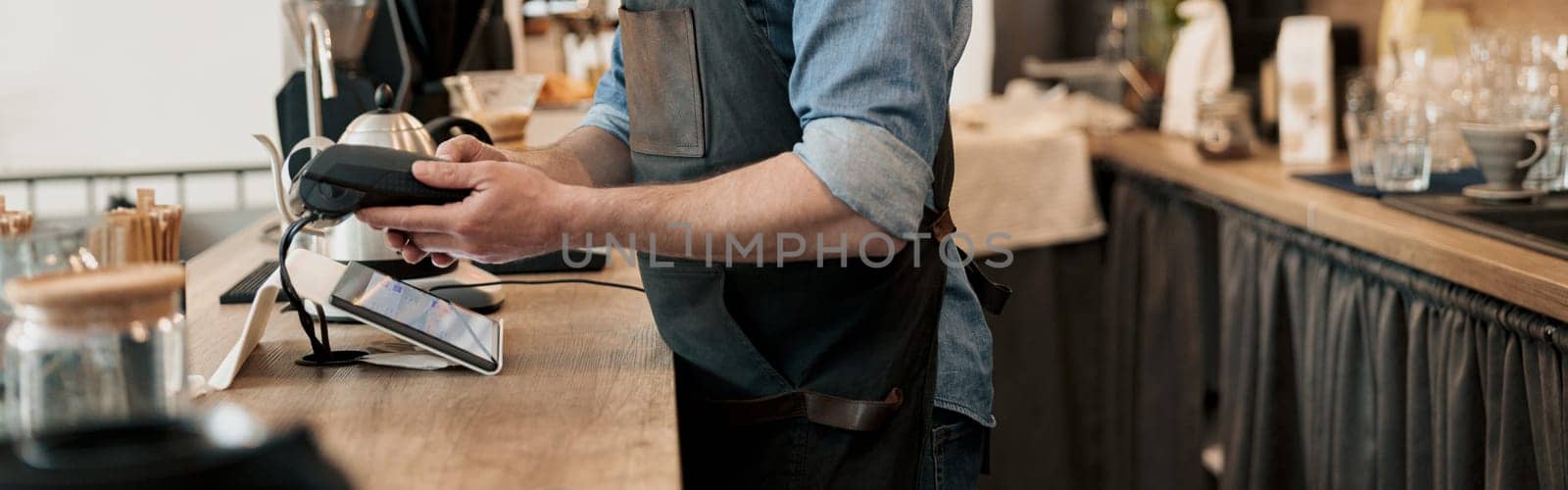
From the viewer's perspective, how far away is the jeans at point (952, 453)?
128cm

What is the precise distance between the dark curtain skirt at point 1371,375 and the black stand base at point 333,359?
1.18m

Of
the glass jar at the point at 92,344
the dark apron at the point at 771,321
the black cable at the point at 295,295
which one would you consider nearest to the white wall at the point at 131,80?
the black cable at the point at 295,295

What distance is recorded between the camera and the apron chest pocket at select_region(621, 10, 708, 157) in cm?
119

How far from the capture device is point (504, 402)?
107 cm

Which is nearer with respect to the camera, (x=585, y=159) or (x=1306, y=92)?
(x=585, y=159)

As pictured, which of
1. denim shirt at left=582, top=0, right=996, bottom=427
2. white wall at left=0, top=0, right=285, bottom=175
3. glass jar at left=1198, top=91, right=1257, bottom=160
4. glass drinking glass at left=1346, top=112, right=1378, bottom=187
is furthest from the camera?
white wall at left=0, top=0, right=285, bottom=175

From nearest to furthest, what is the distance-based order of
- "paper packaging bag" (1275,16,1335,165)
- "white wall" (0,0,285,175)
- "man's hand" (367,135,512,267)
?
"man's hand" (367,135,512,267), "paper packaging bag" (1275,16,1335,165), "white wall" (0,0,285,175)

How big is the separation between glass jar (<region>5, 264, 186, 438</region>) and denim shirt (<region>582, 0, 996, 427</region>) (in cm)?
47

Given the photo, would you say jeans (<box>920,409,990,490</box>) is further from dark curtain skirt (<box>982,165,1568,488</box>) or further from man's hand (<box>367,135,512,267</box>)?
dark curtain skirt (<box>982,165,1568,488</box>)

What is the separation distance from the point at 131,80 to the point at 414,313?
3524 mm

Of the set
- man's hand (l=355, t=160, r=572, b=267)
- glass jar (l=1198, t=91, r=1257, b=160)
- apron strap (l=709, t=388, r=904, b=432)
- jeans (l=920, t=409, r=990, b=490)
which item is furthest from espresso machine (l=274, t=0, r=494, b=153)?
glass jar (l=1198, t=91, r=1257, b=160)

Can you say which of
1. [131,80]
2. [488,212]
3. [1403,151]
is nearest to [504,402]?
[488,212]

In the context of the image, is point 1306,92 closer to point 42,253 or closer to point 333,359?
point 333,359

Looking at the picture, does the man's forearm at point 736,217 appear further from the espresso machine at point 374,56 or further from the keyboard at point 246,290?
Result: the espresso machine at point 374,56
